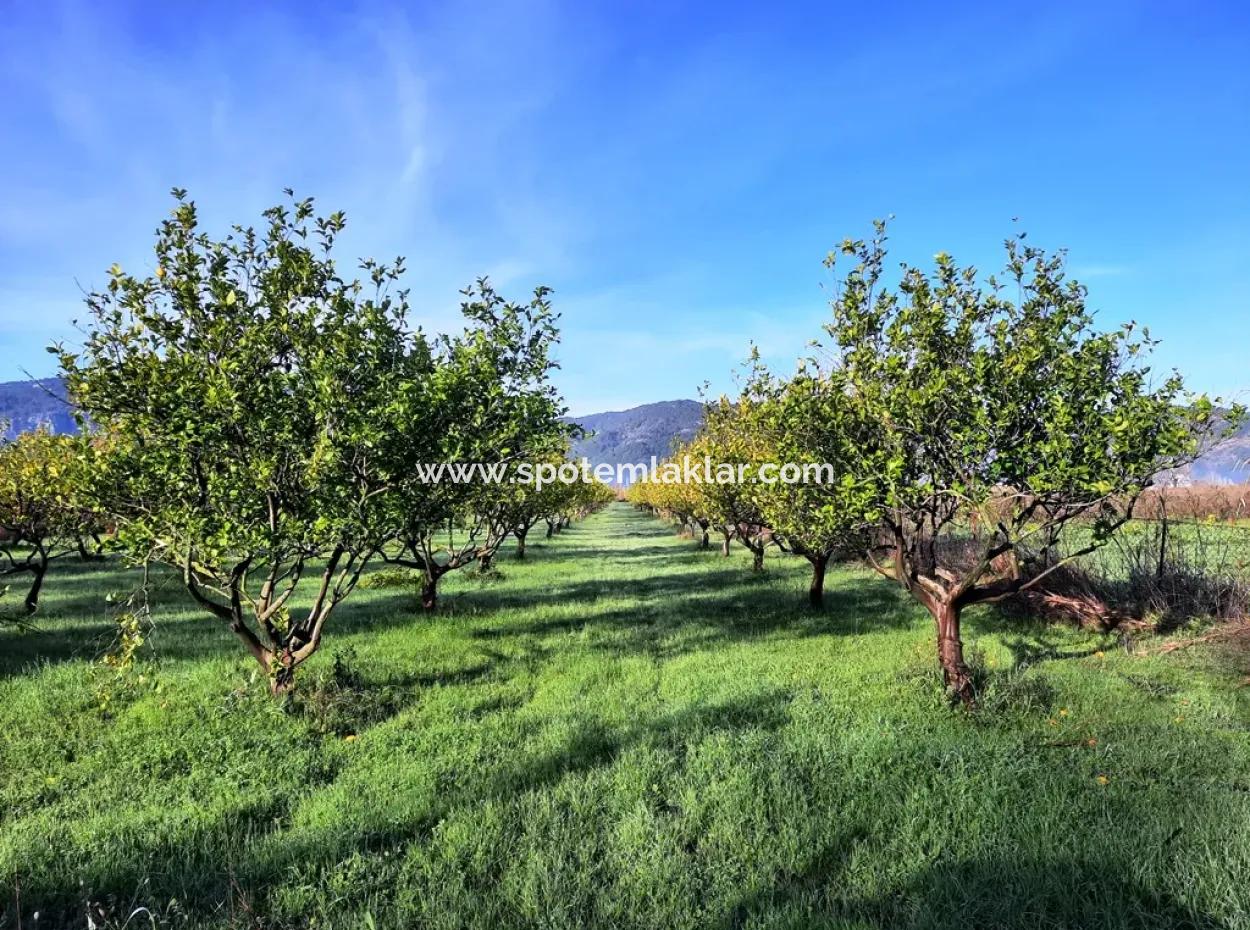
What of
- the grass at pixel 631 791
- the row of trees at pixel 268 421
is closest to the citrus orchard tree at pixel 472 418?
the row of trees at pixel 268 421

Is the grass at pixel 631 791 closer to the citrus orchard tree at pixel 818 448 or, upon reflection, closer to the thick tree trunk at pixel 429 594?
the citrus orchard tree at pixel 818 448

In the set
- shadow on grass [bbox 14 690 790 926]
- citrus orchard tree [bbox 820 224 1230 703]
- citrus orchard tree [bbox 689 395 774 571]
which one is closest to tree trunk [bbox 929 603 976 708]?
citrus orchard tree [bbox 820 224 1230 703]

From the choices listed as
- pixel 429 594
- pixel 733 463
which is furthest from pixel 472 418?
pixel 733 463

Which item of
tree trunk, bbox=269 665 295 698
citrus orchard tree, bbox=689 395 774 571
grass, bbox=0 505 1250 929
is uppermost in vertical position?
Answer: citrus orchard tree, bbox=689 395 774 571

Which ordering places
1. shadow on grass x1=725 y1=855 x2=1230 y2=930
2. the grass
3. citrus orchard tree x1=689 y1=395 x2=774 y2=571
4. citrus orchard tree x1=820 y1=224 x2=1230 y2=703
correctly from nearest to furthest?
shadow on grass x1=725 y1=855 x2=1230 y2=930
the grass
citrus orchard tree x1=820 y1=224 x2=1230 y2=703
citrus orchard tree x1=689 y1=395 x2=774 y2=571

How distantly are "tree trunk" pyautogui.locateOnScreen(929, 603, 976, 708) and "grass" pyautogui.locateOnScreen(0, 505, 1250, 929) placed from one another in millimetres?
271

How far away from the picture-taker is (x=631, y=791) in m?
6.10

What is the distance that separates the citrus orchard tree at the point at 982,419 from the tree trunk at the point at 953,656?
0.02 meters

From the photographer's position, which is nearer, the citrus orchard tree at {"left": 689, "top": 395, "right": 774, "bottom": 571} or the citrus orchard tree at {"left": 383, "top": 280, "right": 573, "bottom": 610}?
the citrus orchard tree at {"left": 383, "top": 280, "right": 573, "bottom": 610}

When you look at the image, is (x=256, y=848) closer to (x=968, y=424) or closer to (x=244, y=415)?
(x=244, y=415)

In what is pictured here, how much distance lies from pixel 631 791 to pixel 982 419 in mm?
5831

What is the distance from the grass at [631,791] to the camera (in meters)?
4.45

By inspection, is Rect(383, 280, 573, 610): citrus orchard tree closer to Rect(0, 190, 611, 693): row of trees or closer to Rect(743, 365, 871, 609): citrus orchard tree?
Rect(0, 190, 611, 693): row of trees

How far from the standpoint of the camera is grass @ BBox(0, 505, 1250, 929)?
445 centimetres
